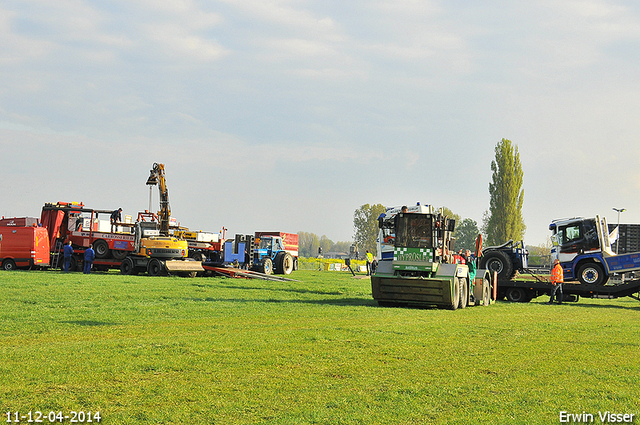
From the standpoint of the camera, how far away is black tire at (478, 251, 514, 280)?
2488 cm

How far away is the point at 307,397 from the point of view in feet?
21.6

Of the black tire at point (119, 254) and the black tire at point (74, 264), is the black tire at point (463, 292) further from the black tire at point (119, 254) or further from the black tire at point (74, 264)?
the black tire at point (74, 264)

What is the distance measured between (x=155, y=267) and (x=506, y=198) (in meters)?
50.1

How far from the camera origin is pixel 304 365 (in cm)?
835

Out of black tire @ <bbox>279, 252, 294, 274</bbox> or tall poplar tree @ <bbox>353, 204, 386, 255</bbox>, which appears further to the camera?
tall poplar tree @ <bbox>353, 204, 386, 255</bbox>

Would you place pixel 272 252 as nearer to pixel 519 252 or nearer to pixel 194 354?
pixel 519 252

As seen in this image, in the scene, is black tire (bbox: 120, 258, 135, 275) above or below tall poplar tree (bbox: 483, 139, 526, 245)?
below

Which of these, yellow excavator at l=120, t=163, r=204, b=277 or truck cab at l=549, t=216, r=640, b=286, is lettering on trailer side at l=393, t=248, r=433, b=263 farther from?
yellow excavator at l=120, t=163, r=204, b=277

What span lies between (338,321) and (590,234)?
13.9m

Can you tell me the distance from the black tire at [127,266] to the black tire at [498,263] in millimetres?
17076

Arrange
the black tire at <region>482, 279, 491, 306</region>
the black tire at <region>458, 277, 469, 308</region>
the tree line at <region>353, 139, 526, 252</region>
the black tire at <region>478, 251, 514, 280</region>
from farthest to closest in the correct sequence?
the tree line at <region>353, 139, 526, 252</region> → the black tire at <region>478, 251, 514, 280</region> → the black tire at <region>482, 279, 491, 306</region> → the black tire at <region>458, 277, 469, 308</region>

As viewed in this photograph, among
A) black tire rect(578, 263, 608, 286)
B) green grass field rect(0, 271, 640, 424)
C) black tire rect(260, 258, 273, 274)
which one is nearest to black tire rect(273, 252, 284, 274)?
black tire rect(260, 258, 273, 274)

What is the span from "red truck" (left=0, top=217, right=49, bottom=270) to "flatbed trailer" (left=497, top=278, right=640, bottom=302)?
22.9 metres

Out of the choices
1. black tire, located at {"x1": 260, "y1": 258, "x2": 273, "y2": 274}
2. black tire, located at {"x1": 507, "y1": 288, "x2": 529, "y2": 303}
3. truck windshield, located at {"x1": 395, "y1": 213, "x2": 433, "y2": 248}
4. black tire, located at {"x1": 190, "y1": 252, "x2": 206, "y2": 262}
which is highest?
truck windshield, located at {"x1": 395, "y1": 213, "x2": 433, "y2": 248}
